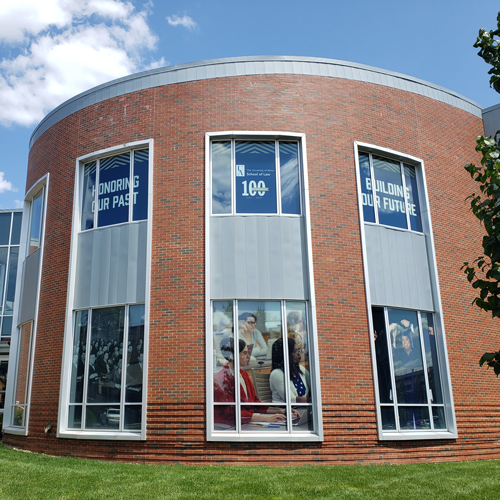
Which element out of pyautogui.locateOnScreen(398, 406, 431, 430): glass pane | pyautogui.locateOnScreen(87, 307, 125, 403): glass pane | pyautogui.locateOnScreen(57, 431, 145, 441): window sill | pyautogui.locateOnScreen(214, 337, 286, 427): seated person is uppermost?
pyautogui.locateOnScreen(87, 307, 125, 403): glass pane

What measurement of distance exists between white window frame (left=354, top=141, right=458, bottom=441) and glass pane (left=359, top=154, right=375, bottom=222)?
23 cm

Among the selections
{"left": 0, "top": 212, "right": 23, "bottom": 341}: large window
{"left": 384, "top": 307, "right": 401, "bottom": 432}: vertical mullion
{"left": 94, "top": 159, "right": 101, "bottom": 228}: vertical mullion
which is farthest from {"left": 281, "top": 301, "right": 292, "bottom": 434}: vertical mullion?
{"left": 0, "top": 212, "right": 23, "bottom": 341}: large window

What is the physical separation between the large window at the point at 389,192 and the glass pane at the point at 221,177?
343cm

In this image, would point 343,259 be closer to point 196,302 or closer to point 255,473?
point 196,302

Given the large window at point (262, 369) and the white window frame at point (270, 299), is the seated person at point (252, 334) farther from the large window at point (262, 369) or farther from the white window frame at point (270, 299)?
the white window frame at point (270, 299)

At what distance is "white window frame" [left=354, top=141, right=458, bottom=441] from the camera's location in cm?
1203

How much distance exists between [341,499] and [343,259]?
616cm

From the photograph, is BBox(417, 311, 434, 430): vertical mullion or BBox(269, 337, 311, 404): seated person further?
BBox(417, 311, 434, 430): vertical mullion

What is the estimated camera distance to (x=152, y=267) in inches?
506

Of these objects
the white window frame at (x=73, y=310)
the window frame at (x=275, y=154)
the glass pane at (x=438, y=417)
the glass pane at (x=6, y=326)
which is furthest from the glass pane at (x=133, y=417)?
the glass pane at (x=6, y=326)

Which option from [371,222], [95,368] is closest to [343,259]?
Result: [371,222]

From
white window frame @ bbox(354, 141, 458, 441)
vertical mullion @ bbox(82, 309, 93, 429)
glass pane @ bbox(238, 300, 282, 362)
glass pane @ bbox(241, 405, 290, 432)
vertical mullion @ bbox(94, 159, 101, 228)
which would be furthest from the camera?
vertical mullion @ bbox(94, 159, 101, 228)

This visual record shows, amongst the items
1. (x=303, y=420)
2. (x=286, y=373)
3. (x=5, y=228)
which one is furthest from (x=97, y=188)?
(x=5, y=228)

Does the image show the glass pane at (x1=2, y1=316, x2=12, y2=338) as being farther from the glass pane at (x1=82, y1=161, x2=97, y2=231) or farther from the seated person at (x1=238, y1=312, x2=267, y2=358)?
the seated person at (x1=238, y1=312, x2=267, y2=358)
